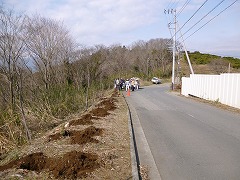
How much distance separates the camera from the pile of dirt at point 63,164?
5.22 metres

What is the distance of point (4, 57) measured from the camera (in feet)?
48.6

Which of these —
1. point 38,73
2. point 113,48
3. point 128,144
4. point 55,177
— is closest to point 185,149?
point 128,144

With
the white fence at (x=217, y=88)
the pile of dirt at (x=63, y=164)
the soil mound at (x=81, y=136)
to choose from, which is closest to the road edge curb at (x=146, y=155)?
the pile of dirt at (x=63, y=164)

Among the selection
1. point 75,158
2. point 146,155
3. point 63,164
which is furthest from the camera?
point 146,155

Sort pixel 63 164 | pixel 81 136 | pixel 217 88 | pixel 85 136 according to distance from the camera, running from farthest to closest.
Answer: pixel 217 88 < pixel 85 136 < pixel 81 136 < pixel 63 164

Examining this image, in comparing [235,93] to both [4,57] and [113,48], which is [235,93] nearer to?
[4,57]

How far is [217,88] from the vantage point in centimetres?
2011

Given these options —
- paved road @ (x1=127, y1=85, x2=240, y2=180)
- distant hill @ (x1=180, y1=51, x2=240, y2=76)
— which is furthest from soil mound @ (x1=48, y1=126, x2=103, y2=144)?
distant hill @ (x1=180, y1=51, x2=240, y2=76)

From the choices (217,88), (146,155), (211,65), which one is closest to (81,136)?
(146,155)

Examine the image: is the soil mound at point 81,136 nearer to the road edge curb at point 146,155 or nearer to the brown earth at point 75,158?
the brown earth at point 75,158

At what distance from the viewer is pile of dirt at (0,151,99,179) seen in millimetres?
5218

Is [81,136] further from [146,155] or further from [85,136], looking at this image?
[146,155]

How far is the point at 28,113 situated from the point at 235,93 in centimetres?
1222

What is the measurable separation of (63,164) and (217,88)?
664 inches
